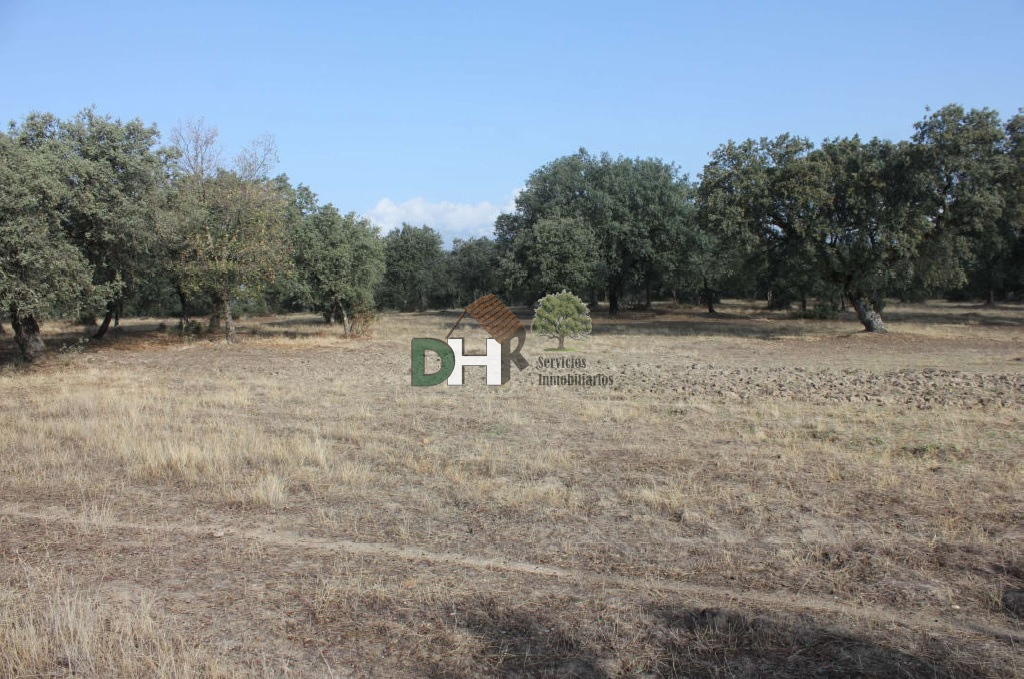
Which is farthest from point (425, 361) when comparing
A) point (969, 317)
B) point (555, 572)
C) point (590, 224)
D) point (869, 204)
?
point (969, 317)

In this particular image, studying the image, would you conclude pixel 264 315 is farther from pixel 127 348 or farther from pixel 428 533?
pixel 428 533

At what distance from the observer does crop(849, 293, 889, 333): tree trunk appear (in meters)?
27.4

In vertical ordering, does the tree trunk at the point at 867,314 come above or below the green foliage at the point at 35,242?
below

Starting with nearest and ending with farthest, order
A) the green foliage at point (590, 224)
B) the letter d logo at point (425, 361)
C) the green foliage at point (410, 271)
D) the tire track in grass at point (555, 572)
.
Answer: the tire track in grass at point (555, 572) → the letter d logo at point (425, 361) → the green foliage at point (590, 224) → the green foliage at point (410, 271)

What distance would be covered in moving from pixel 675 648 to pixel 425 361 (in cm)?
1568

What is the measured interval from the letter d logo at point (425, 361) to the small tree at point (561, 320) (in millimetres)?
5214

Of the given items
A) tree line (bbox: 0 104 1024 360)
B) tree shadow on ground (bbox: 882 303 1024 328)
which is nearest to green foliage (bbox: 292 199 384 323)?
tree line (bbox: 0 104 1024 360)

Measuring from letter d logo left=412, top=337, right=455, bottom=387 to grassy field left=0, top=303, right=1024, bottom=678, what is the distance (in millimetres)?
2647

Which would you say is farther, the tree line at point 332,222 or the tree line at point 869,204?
the tree line at point 869,204

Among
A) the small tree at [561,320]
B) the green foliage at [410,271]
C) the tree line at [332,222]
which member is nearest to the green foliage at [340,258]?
the tree line at [332,222]

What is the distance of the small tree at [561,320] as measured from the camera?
89.4ft

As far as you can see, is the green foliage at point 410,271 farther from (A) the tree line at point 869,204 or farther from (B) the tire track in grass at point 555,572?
(B) the tire track in grass at point 555,572

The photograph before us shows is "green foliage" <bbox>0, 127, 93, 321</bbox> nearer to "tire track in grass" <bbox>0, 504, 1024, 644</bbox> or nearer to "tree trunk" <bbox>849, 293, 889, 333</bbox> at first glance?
"tire track in grass" <bbox>0, 504, 1024, 644</bbox>

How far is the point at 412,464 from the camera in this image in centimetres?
834
